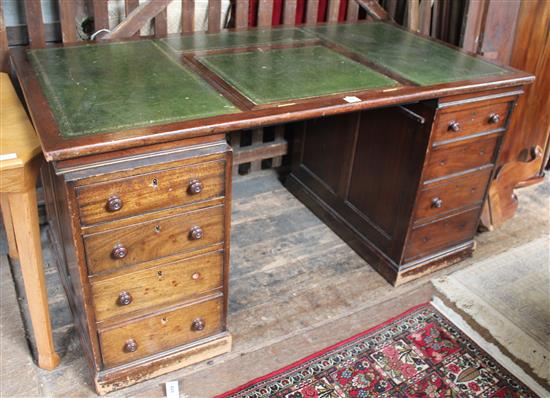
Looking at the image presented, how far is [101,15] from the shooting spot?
2.32 m

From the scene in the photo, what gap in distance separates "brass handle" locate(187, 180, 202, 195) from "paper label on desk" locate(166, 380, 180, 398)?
28.0 inches

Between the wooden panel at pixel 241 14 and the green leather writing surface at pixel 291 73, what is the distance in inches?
18.2

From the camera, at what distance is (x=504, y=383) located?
6.84 feet

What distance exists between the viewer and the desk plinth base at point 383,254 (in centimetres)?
254

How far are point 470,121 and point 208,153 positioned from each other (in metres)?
1.17

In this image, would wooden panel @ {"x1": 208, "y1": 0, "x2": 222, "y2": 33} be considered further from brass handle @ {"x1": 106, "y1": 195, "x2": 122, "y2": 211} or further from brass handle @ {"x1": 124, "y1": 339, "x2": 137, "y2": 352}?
brass handle @ {"x1": 124, "y1": 339, "x2": 137, "y2": 352}

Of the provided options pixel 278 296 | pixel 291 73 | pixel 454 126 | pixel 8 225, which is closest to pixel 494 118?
pixel 454 126

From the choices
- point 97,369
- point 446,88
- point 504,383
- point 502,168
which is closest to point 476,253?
point 502,168

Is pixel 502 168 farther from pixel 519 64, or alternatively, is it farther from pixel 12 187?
pixel 12 187

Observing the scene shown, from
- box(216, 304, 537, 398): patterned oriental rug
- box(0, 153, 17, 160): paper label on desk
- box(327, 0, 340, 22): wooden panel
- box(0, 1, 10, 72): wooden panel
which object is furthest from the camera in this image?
box(327, 0, 340, 22): wooden panel

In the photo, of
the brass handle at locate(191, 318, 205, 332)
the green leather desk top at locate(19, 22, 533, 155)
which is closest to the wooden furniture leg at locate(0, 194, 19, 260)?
the green leather desk top at locate(19, 22, 533, 155)

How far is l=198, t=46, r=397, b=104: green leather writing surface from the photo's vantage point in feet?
6.25

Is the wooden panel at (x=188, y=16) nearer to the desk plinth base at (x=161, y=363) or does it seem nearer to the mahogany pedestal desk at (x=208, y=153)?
the mahogany pedestal desk at (x=208, y=153)

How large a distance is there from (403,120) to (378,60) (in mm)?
271
